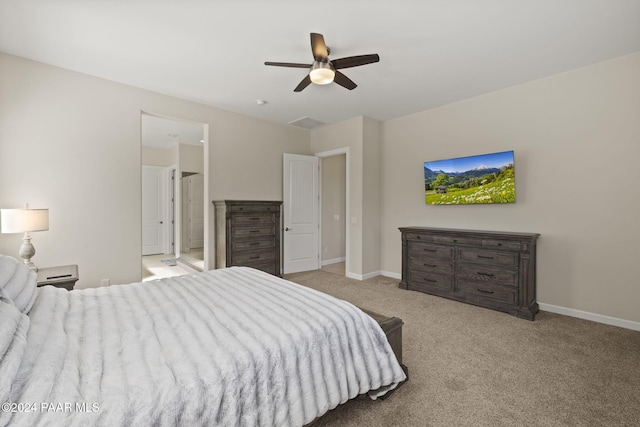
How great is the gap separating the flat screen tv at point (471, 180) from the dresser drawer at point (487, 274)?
90cm

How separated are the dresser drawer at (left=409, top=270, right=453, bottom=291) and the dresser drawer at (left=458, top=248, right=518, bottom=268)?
36 centimetres

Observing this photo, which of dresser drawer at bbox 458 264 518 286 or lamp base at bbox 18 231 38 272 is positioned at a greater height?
lamp base at bbox 18 231 38 272

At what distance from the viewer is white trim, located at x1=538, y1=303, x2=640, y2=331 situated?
2.96 meters

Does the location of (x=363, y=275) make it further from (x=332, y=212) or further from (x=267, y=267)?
(x=332, y=212)

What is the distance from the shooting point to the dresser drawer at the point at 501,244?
330cm

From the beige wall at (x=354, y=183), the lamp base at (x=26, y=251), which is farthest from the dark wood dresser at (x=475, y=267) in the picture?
the lamp base at (x=26, y=251)

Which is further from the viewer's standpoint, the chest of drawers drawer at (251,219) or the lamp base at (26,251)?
the chest of drawers drawer at (251,219)

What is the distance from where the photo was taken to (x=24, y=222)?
2.66 m

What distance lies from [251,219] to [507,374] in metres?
3.62

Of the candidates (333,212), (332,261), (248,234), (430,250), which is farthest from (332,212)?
(430,250)

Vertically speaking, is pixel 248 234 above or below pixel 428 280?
above

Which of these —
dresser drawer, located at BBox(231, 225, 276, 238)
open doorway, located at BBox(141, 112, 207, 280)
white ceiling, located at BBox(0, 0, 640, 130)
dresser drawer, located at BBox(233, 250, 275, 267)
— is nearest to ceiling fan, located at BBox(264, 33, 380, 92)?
white ceiling, located at BBox(0, 0, 640, 130)

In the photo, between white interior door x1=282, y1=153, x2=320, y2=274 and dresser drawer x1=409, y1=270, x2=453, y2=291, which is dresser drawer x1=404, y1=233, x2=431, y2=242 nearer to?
dresser drawer x1=409, y1=270, x2=453, y2=291

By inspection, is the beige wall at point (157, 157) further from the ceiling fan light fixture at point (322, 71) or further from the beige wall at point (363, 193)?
the ceiling fan light fixture at point (322, 71)
